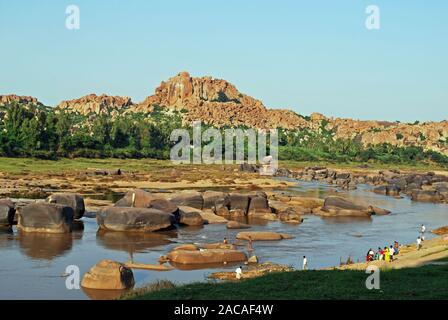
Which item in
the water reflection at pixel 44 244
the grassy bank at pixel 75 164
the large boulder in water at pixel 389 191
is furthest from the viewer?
the grassy bank at pixel 75 164

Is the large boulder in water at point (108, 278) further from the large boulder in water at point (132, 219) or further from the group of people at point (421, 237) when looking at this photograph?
the group of people at point (421, 237)

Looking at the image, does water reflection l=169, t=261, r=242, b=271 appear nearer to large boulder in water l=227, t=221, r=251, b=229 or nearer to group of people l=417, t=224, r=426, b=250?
large boulder in water l=227, t=221, r=251, b=229

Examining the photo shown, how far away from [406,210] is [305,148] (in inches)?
4709

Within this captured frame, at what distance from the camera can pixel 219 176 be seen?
106 metres

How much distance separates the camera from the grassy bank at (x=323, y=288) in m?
18.8

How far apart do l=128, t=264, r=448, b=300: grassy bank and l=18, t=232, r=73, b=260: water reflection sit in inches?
627

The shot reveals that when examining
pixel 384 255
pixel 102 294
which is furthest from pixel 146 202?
pixel 102 294

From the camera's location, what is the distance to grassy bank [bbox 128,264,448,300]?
18.8 metres

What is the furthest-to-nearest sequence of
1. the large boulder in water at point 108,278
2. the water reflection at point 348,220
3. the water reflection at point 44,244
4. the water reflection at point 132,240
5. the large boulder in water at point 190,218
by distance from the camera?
the water reflection at point 348,220 < the large boulder in water at point 190,218 < the water reflection at point 132,240 < the water reflection at point 44,244 < the large boulder in water at point 108,278

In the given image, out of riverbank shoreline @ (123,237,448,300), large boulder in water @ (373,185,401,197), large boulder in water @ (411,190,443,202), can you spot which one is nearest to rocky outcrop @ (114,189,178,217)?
riverbank shoreline @ (123,237,448,300)

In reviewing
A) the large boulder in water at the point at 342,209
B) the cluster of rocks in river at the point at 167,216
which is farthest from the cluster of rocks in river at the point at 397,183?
the large boulder in water at the point at 342,209

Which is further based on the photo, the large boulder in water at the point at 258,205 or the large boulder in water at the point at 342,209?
the large boulder in water at the point at 342,209

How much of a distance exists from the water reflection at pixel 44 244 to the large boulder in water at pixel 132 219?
11.1ft

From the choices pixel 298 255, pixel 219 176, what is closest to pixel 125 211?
pixel 298 255
